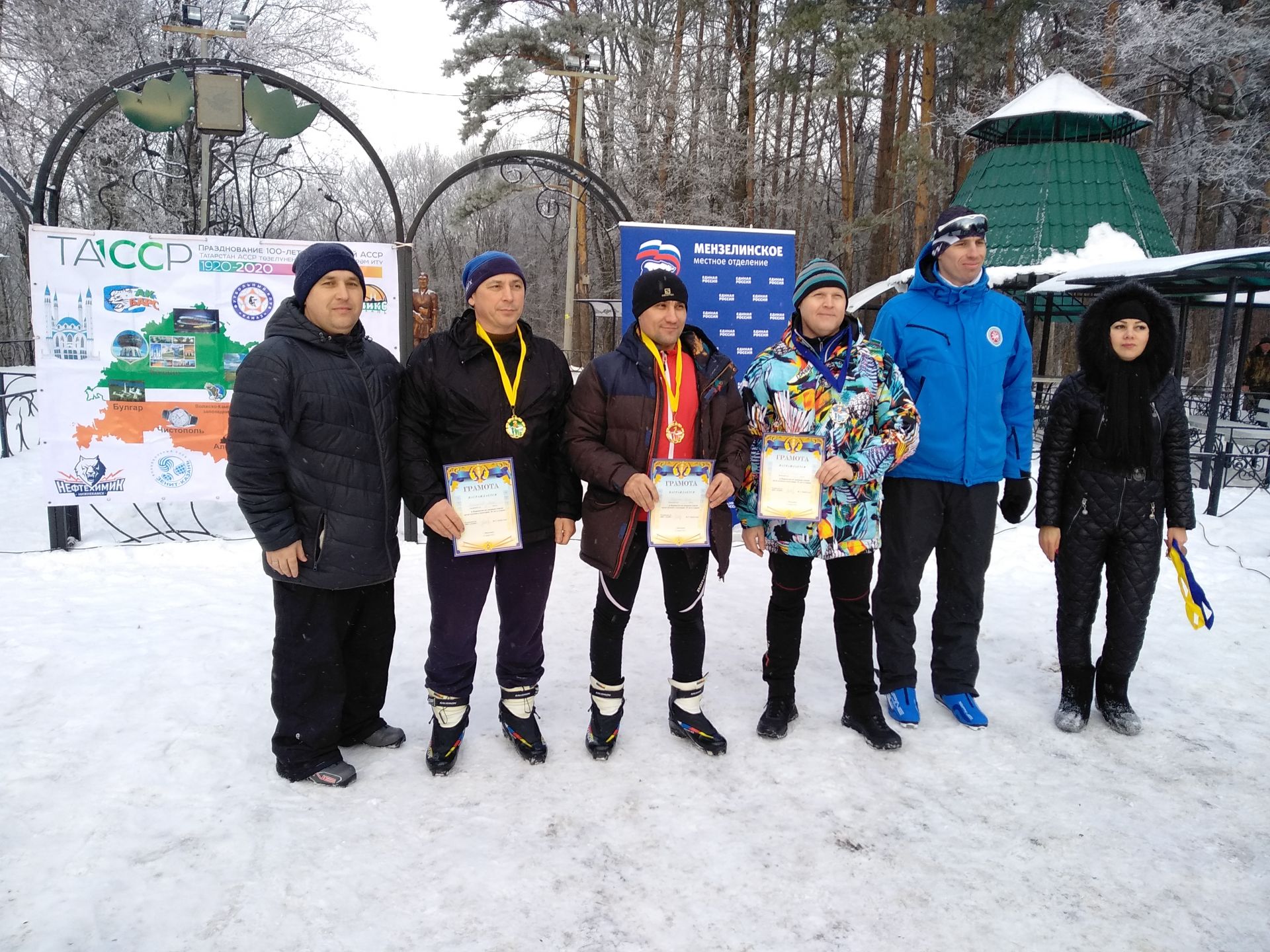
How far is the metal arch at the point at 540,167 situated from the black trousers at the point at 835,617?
161 inches

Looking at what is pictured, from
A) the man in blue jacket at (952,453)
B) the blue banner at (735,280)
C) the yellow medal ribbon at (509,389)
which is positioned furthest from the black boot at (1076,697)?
the blue banner at (735,280)

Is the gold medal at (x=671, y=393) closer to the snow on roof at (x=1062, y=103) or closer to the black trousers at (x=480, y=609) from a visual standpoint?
the black trousers at (x=480, y=609)

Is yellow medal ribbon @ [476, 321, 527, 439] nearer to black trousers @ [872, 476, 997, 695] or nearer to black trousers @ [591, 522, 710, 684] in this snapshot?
black trousers @ [591, 522, 710, 684]

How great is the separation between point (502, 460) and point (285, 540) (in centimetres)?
81

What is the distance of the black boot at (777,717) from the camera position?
3500mm

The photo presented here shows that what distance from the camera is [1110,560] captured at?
140 inches

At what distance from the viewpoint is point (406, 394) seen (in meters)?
3.12

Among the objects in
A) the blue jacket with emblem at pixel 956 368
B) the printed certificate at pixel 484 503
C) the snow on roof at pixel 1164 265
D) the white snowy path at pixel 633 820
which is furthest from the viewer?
the snow on roof at pixel 1164 265

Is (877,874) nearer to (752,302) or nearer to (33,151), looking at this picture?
(752,302)

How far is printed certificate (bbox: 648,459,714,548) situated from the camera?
3.07 m

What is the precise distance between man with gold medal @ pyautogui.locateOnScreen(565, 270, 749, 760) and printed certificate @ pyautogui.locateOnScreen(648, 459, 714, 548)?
0.04 m

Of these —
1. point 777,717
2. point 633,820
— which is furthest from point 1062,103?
point 633,820

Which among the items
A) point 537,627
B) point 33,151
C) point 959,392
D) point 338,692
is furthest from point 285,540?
point 33,151

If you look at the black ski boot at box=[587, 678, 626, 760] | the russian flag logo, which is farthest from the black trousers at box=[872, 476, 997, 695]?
the russian flag logo
